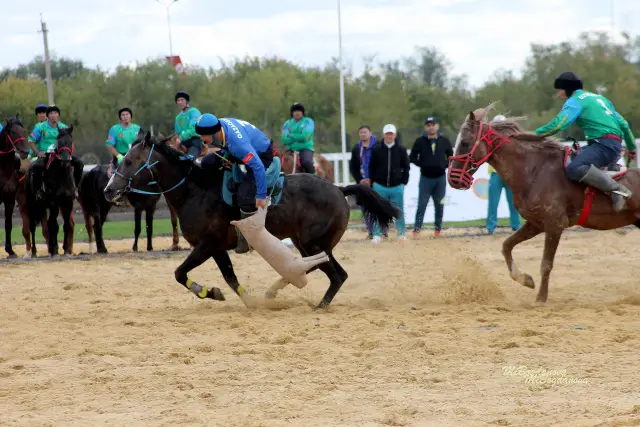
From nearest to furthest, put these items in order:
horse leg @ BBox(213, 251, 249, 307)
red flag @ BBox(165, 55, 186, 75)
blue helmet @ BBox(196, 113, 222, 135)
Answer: blue helmet @ BBox(196, 113, 222, 135) < horse leg @ BBox(213, 251, 249, 307) < red flag @ BBox(165, 55, 186, 75)

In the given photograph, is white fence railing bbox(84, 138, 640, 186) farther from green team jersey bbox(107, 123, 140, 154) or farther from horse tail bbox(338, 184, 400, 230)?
horse tail bbox(338, 184, 400, 230)

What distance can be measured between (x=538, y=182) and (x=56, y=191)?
8739 millimetres

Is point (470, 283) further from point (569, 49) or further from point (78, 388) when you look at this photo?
point (569, 49)

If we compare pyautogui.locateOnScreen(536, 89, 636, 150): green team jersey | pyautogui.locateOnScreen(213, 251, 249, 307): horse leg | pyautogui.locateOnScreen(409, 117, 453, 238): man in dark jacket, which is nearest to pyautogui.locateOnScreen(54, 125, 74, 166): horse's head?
pyautogui.locateOnScreen(213, 251, 249, 307): horse leg

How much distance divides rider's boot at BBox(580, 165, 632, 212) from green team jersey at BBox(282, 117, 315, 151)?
25.5ft

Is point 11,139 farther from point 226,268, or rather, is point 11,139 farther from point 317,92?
point 317,92

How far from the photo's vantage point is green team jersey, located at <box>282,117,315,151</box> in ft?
54.5

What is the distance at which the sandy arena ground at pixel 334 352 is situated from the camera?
5812 millimetres

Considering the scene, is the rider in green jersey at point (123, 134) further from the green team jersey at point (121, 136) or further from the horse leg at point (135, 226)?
the horse leg at point (135, 226)

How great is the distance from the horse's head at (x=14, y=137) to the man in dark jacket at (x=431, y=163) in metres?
6.96

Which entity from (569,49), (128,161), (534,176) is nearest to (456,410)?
(534,176)

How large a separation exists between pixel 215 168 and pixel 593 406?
5.46 meters

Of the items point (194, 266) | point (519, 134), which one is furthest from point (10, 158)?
point (519, 134)

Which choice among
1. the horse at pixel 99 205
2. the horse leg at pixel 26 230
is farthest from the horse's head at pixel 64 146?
the horse leg at pixel 26 230
